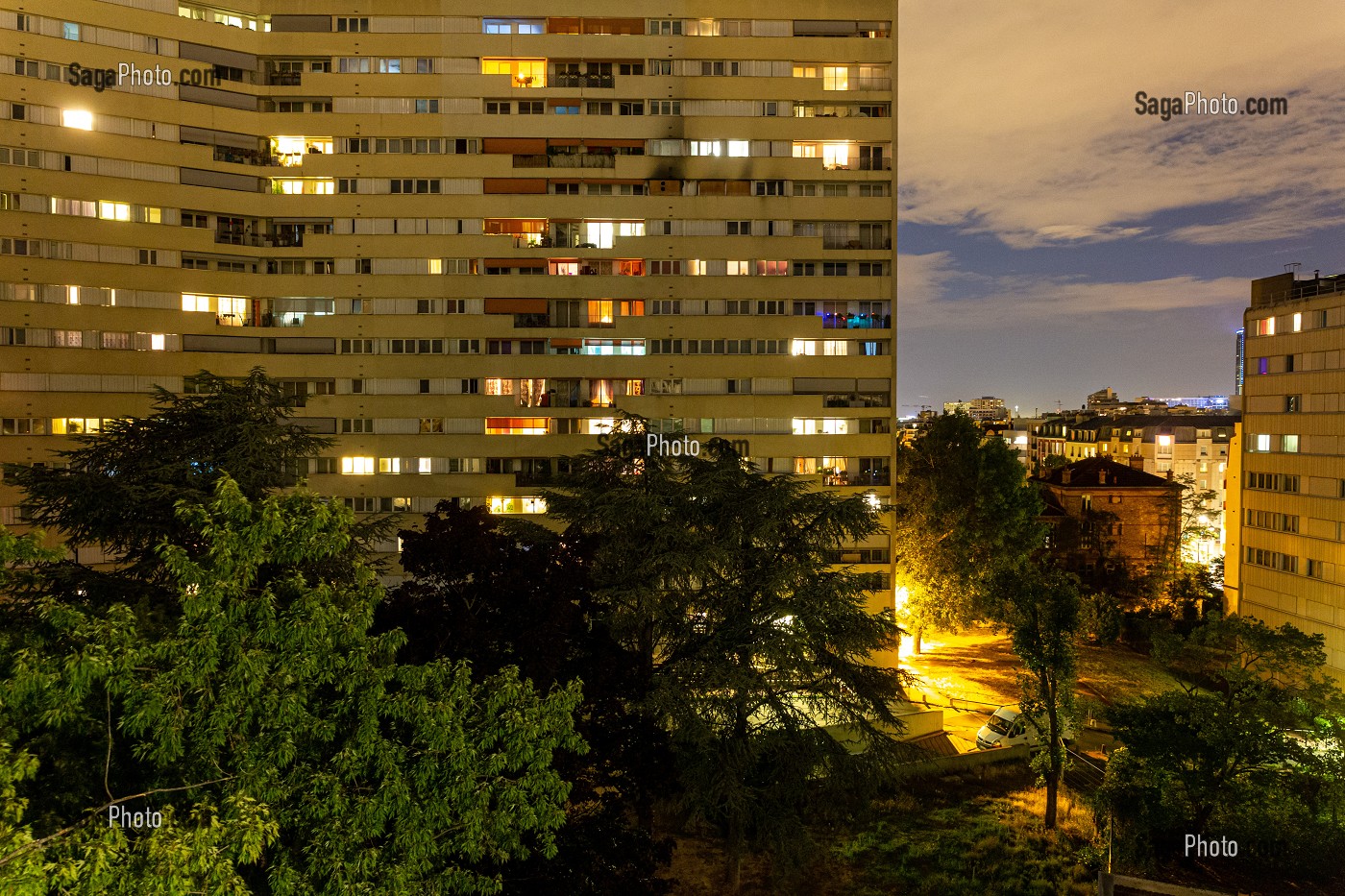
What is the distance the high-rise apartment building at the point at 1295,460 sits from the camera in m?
31.8

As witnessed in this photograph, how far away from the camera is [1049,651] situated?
22.4 m

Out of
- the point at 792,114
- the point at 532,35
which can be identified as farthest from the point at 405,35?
the point at 792,114

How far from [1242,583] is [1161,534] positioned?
21.5 meters

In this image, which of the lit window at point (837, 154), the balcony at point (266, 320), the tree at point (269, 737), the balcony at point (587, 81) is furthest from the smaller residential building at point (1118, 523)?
the tree at point (269, 737)

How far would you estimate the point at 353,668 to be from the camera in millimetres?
9688

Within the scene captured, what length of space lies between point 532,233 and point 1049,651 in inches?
1216

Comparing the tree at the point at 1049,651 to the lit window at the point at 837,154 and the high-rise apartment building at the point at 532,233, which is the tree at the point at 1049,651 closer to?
the high-rise apartment building at the point at 532,233

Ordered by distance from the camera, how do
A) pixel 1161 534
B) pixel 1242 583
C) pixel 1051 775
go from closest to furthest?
pixel 1051 775 < pixel 1242 583 < pixel 1161 534

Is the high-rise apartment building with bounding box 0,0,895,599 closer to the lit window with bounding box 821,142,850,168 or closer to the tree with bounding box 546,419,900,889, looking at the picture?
the lit window with bounding box 821,142,850,168

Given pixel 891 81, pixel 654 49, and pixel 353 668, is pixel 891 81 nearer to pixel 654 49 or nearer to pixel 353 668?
pixel 654 49

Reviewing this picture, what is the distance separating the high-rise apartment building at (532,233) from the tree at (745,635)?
18143mm

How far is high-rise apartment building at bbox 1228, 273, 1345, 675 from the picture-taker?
3175 centimetres

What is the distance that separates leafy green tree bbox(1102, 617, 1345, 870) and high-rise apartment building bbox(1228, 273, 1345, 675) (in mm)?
16129

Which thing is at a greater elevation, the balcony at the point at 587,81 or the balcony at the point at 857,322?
the balcony at the point at 587,81
